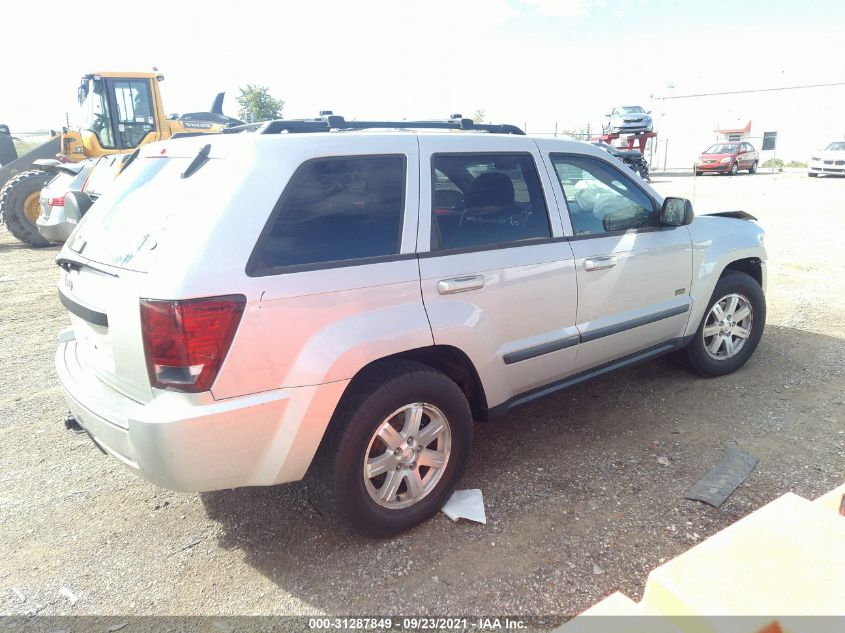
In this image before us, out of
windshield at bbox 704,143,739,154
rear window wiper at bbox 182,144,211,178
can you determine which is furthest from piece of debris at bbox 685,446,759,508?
windshield at bbox 704,143,739,154

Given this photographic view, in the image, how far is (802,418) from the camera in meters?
3.76

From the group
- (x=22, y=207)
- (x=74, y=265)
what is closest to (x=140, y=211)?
(x=74, y=265)

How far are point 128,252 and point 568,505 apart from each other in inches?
94.1

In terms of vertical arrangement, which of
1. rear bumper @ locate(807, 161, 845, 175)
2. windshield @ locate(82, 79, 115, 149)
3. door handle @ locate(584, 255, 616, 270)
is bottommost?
rear bumper @ locate(807, 161, 845, 175)

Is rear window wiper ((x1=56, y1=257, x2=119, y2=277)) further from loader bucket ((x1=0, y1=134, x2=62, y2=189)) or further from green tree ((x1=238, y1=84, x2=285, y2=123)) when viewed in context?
green tree ((x1=238, y1=84, x2=285, y2=123))

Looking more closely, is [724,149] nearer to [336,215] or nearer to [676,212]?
[676,212]

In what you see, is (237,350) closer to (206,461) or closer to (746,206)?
(206,461)

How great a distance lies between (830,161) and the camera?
23547 millimetres

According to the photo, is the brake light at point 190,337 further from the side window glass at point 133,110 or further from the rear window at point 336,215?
the side window glass at point 133,110

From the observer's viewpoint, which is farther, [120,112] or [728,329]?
[120,112]

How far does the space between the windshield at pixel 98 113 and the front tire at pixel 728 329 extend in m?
12.2

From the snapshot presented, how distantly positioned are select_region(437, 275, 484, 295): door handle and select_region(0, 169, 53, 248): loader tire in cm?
1132

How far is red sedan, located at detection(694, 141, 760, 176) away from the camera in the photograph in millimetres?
27703

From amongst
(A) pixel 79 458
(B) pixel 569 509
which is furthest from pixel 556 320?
(A) pixel 79 458
